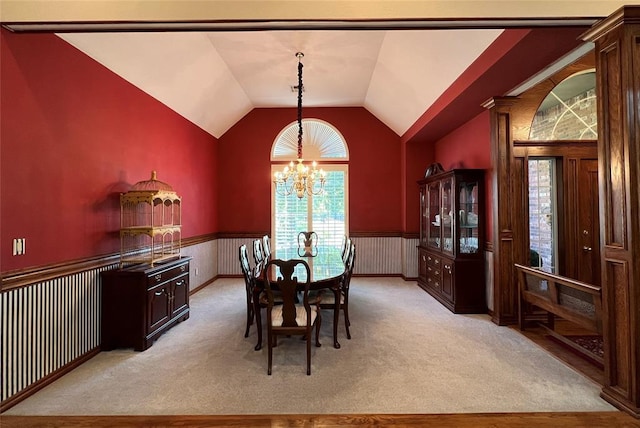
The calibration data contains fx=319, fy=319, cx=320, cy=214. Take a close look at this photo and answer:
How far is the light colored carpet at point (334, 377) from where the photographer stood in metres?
2.34

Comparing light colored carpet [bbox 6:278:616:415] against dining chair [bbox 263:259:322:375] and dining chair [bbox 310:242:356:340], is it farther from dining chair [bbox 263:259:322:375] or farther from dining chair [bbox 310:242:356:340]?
dining chair [bbox 263:259:322:375]

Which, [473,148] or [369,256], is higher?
[473,148]

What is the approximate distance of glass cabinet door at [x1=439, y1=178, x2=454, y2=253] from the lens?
4875 millimetres

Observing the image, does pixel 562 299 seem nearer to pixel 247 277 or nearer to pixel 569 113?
pixel 569 113

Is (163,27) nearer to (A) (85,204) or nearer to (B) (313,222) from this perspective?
(A) (85,204)

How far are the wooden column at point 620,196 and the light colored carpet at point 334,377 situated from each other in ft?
1.13

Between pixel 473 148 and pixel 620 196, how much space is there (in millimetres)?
2788

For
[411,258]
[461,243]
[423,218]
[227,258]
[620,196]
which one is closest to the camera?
[620,196]

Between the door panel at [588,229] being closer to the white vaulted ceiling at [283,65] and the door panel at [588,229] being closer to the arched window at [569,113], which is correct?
the arched window at [569,113]

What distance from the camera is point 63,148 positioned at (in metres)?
2.89

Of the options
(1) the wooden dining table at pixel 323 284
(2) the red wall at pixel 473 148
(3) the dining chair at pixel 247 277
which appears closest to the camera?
(1) the wooden dining table at pixel 323 284

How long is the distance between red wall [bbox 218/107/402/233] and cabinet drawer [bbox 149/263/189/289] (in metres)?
2.93

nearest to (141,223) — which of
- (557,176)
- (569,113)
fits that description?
(557,176)

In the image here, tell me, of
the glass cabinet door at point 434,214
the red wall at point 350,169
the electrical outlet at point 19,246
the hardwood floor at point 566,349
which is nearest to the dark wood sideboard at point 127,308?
the electrical outlet at point 19,246
